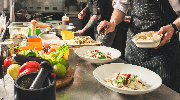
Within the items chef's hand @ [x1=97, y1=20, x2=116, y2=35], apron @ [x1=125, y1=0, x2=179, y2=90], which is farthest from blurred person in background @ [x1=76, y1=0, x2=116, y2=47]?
apron @ [x1=125, y1=0, x2=179, y2=90]

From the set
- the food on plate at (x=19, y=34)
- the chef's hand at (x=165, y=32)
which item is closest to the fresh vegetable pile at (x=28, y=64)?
the chef's hand at (x=165, y=32)

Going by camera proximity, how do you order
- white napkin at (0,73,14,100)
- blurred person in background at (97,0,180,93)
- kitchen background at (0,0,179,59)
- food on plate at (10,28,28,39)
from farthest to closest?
kitchen background at (0,0,179,59) → food on plate at (10,28,28,39) → blurred person in background at (97,0,180,93) → white napkin at (0,73,14,100)

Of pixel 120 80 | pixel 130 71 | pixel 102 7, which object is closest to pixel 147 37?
pixel 130 71

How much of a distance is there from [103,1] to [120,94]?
2483mm

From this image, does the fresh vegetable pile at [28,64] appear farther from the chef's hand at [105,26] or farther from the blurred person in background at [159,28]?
the blurred person in background at [159,28]

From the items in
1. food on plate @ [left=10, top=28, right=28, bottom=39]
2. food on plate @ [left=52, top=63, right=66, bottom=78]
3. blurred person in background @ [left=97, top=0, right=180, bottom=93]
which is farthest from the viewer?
food on plate @ [left=10, top=28, right=28, bottom=39]

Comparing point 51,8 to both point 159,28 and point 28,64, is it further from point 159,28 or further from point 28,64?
point 28,64

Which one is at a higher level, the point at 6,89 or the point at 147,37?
the point at 147,37

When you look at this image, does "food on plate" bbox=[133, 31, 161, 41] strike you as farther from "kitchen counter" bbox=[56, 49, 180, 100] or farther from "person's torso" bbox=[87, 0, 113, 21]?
"person's torso" bbox=[87, 0, 113, 21]

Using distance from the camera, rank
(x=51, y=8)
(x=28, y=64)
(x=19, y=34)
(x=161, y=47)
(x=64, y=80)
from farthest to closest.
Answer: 1. (x=51, y=8)
2. (x=19, y=34)
3. (x=161, y=47)
4. (x=64, y=80)
5. (x=28, y=64)

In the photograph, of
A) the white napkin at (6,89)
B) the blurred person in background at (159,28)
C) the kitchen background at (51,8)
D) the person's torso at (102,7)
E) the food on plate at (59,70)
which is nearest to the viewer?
the white napkin at (6,89)

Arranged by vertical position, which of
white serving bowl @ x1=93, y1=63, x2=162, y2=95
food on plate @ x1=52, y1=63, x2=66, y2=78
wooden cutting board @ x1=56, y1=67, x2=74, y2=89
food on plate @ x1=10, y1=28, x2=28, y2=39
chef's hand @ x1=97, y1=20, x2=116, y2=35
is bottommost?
wooden cutting board @ x1=56, y1=67, x2=74, y2=89

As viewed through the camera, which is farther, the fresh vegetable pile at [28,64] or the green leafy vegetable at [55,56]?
the green leafy vegetable at [55,56]

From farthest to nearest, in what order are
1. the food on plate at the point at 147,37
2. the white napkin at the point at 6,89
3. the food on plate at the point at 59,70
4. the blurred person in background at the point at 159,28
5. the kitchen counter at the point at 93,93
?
the blurred person in background at the point at 159,28 < the food on plate at the point at 147,37 < the food on plate at the point at 59,70 < the kitchen counter at the point at 93,93 < the white napkin at the point at 6,89
